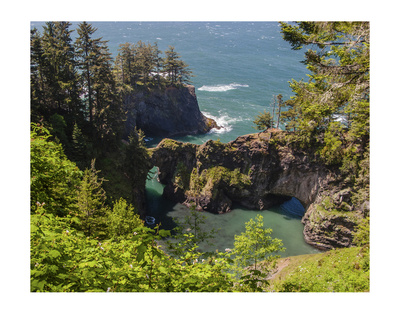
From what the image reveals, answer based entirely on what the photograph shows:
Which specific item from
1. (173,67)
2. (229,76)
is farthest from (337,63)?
(229,76)

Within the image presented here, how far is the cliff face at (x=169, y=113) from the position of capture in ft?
227

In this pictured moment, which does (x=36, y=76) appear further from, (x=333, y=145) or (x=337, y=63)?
(x=333, y=145)

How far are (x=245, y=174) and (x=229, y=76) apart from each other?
57309 mm

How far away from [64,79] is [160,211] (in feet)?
75.8

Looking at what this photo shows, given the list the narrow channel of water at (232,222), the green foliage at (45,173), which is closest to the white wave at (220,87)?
the narrow channel of water at (232,222)

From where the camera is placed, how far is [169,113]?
7219 cm

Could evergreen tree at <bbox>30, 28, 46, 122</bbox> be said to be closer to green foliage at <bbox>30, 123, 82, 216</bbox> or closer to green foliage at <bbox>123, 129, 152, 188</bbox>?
green foliage at <bbox>123, 129, 152, 188</bbox>

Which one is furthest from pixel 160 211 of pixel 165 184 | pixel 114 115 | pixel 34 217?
pixel 34 217

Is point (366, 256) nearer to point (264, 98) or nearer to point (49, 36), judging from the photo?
point (49, 36)

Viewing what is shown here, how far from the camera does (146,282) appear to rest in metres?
7.48

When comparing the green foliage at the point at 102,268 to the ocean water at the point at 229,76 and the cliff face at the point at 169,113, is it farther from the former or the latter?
the cliff face at the point at 169,113

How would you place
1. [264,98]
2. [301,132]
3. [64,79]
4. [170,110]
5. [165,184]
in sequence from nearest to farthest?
[64,79] → [301,132] → [165,184] → [170,110] → [264,98]

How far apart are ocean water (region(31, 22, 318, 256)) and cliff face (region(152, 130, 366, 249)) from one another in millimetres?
2220

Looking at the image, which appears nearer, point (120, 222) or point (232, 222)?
point (120, 222)
